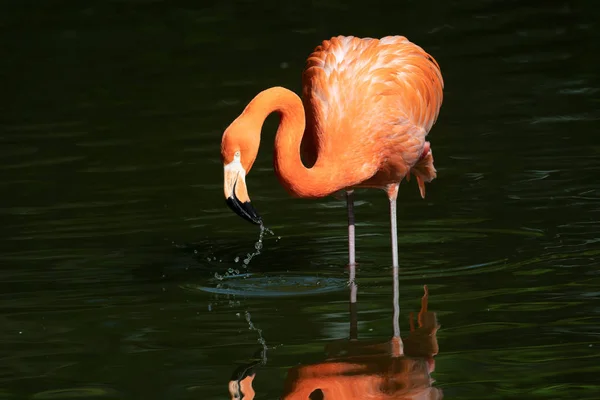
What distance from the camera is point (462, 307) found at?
23.2 ft

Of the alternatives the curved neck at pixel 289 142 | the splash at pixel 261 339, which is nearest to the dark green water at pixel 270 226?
the splash at pixel 261 339

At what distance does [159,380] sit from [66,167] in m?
5.30

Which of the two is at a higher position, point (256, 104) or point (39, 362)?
point (256, 104)

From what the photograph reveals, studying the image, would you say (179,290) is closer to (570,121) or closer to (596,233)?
(596,233)

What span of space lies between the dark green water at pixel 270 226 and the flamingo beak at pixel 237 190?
620mm

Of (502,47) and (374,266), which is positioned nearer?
(374,266)

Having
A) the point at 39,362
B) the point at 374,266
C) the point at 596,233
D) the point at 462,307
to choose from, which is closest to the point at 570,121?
the point at 596,233

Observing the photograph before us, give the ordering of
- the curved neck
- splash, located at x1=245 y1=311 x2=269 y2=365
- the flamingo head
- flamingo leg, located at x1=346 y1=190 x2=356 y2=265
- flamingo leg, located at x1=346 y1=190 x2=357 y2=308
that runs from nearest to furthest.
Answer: splash, located at x1=245 y1=311 x2=269 y2=365 → the flamingo head → the curved neck → flamingo leg, located at x1=346 y1=190 x2=357 y2=308 → flamingo leg, located at x1=346 y1=190 x2=356 y2=265

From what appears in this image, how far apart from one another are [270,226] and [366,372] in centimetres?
324

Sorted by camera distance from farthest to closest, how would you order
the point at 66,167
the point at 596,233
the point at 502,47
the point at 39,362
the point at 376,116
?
the point at 502,47, the point at 66,167, the point at 596,233, the point at 376,116, the point at 39,362

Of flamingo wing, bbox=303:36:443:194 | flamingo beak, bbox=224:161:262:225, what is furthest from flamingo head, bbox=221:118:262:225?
flamingo wing, bbox=303:36:443:194

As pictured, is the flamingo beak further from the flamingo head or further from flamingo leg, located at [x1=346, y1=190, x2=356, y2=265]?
flamingo leg, located at [x1=346, y1=190, x2=356, y2=265]

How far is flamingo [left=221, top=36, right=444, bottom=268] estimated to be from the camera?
6.83 meters

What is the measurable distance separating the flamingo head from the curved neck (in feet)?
0.66
